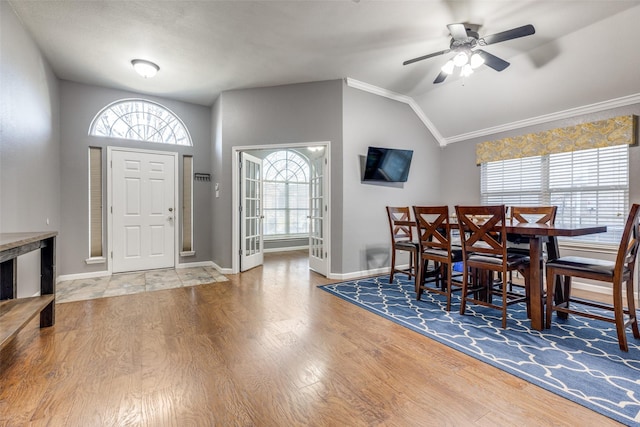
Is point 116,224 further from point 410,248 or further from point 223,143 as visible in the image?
point 410,248

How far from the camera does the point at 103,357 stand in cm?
205

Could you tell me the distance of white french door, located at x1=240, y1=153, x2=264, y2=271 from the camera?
15.5 ft

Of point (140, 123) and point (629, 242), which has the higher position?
point (140, 123)

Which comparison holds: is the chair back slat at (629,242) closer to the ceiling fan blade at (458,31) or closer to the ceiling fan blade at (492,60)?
the ceiling fan blade at (492,60)

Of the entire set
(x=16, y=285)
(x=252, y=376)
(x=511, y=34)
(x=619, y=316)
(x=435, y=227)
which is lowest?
(x=252, y=376)

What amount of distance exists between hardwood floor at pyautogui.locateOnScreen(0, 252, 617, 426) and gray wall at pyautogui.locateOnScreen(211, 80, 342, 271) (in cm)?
190

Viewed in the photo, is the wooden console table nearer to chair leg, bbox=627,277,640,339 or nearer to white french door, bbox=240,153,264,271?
white french door, bbox=240,153,264,271

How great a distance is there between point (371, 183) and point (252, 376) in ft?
10.9

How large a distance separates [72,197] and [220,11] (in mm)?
3553

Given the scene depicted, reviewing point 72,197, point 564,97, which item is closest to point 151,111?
point 72,197

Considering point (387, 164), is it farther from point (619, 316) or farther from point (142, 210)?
point (142, 210)

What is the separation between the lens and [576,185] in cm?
382

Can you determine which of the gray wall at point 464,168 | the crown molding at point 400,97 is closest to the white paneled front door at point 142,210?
the crown molding at point 400,97

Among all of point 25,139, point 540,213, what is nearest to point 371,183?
point 540,213
